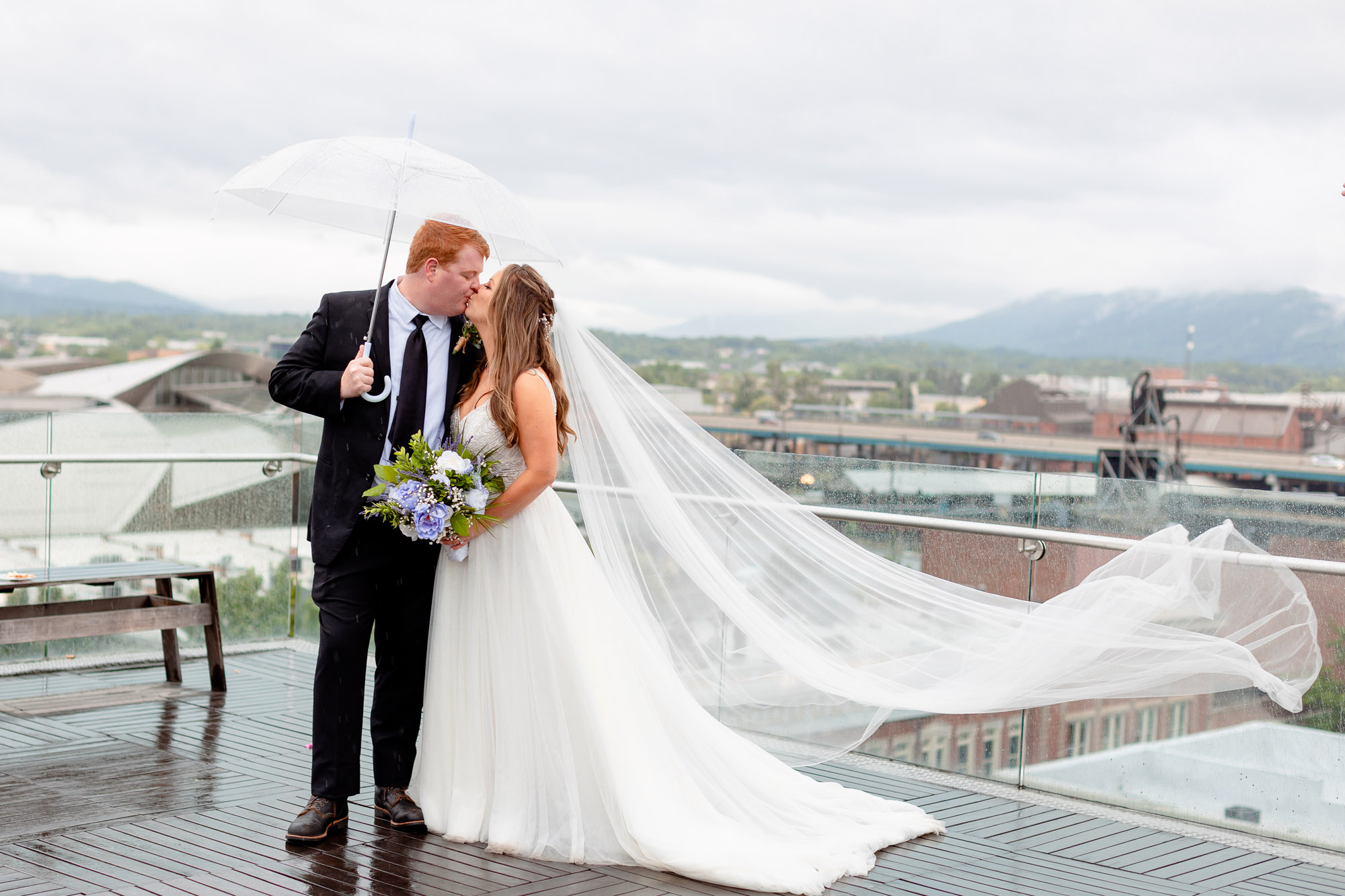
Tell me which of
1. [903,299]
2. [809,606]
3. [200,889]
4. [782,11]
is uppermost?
[782,11]

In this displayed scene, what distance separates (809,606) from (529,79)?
138616 millimetres

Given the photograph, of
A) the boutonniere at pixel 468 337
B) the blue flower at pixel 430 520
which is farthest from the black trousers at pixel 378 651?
the boutonniere at pixel 468 337

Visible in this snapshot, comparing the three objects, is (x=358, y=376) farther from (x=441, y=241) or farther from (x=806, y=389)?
(x=806, y=389)

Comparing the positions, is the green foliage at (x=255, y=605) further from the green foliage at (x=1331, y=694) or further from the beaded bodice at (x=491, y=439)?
the green foliage at (x=1331, y=694)

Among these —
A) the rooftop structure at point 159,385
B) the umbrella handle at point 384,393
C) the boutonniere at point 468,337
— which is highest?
the boutonniere at point 468,337

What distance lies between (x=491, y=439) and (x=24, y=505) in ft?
11.0

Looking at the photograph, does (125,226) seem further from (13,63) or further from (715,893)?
(715,893)

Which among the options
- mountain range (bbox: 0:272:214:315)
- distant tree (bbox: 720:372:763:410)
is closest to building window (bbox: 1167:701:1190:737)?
distant tree (bbox: 720:372:763:410)

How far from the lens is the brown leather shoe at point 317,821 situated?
10.9 feet

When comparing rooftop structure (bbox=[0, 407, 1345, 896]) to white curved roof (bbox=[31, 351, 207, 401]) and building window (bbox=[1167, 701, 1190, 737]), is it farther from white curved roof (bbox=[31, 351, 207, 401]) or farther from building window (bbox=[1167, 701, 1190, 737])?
white curved roof (bbox=[31, 351, 207, 401])

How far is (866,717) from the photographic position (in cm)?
379

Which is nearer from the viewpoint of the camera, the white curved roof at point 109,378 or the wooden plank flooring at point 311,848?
the wooden plank flooring at point 311,848

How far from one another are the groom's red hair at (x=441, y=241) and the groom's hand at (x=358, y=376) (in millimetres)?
323

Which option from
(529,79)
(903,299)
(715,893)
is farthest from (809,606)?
(903,299)
